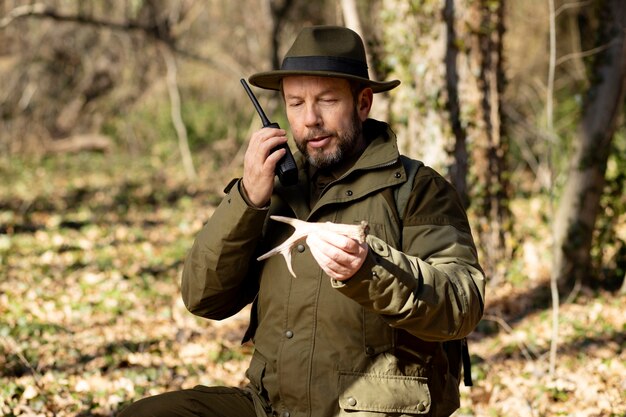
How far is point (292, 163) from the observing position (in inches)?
103

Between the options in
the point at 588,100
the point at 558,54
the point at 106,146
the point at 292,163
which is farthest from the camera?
the point at 106,146

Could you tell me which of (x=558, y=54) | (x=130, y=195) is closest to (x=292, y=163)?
(x=130, y=195)

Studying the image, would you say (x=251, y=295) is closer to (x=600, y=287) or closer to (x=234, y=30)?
(x=600, y=287)

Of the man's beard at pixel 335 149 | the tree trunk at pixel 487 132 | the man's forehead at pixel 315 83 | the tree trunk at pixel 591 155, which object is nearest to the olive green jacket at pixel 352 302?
the man's beard at pixel 335 149

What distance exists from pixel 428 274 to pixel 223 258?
0.77m

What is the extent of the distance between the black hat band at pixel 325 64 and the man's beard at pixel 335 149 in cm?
17

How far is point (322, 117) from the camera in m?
2.73

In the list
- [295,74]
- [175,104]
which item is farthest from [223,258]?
[175,104]

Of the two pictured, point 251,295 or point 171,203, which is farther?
point 171,203

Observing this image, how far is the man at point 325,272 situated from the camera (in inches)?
97.3

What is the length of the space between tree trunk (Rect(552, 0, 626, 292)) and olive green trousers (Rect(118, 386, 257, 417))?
4204mm

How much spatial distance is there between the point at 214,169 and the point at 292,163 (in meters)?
13.6

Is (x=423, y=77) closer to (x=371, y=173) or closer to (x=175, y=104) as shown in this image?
(x=371, y=173)

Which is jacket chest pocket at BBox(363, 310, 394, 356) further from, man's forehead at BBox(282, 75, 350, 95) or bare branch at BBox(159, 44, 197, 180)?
Answer: bare branch at BBox(159, 44, 197, 180)
